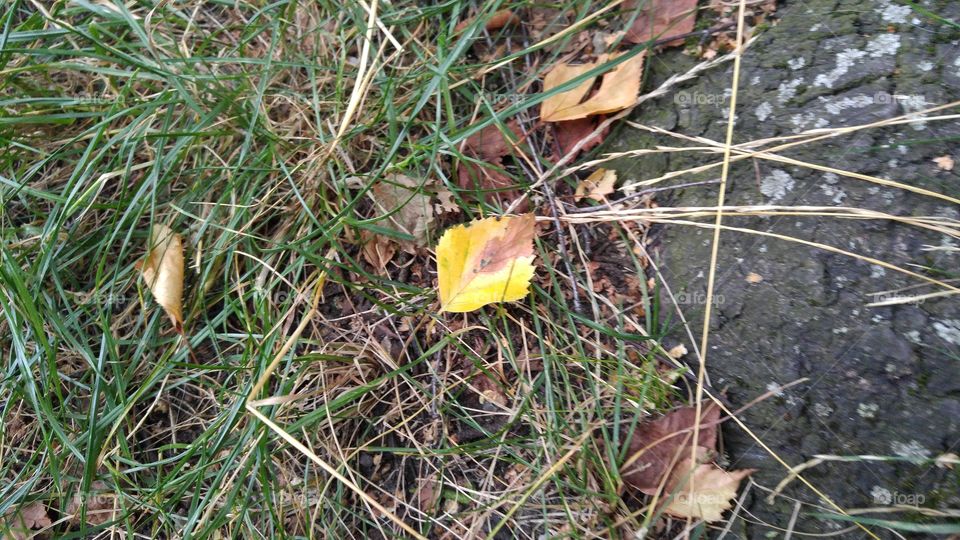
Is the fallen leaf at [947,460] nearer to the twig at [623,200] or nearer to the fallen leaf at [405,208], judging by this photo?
the twig at [623,200]

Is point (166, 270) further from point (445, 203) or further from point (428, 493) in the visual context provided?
point (428, 493)

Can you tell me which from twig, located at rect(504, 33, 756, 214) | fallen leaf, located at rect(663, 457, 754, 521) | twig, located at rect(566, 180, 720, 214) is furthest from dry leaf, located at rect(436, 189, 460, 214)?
fallen leaf, located at rect(663, 457, 754, 521)

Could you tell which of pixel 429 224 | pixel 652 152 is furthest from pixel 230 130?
pixel 652 152

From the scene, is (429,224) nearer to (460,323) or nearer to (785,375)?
(460,323)

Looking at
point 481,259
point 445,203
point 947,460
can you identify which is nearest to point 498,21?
point 445,203

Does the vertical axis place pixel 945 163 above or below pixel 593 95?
below

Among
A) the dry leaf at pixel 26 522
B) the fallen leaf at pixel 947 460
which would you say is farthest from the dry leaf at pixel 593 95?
the dry leaf at pixel 26 522
